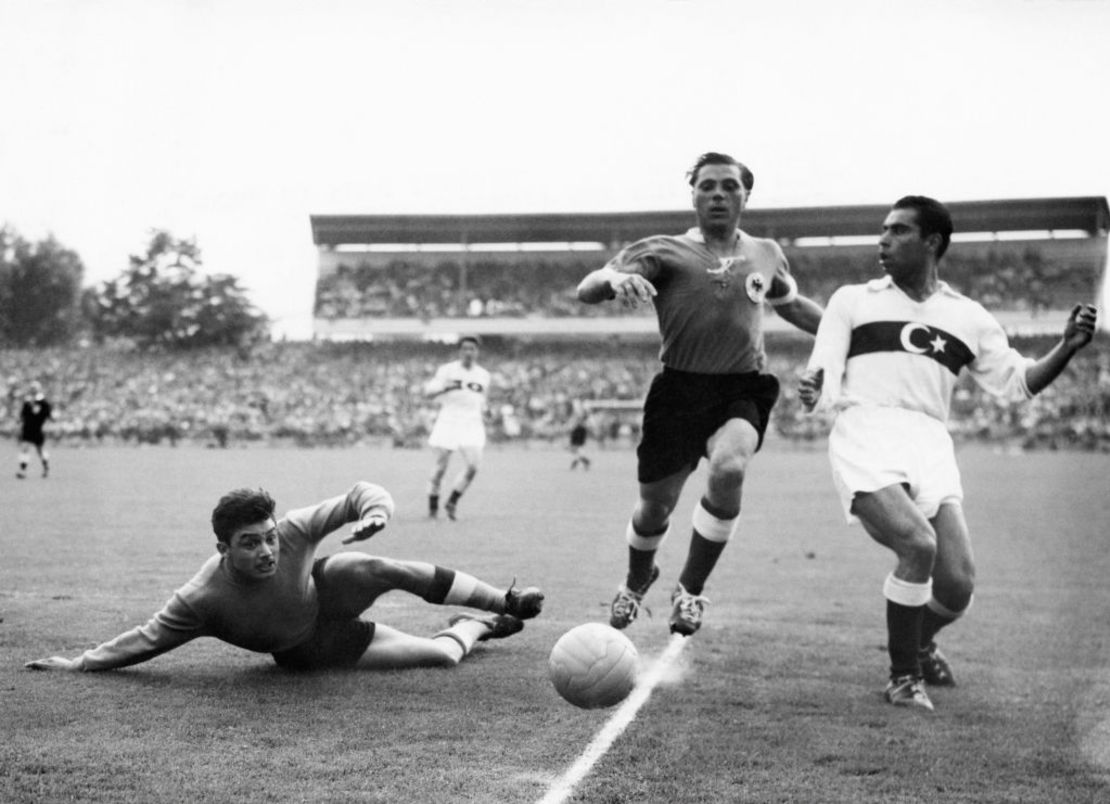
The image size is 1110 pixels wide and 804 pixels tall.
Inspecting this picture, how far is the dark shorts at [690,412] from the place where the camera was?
6211 millimetres

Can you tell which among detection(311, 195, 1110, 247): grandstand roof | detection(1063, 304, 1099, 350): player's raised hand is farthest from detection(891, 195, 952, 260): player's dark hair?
detection(311, 195, 1110, 247): grandstand roof

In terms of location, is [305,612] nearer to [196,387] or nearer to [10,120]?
[10,120]

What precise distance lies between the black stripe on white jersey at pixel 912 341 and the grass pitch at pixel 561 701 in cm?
167

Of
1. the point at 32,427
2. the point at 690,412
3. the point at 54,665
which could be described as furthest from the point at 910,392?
the point at 32,427

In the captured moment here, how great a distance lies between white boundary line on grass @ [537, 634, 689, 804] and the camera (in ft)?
12.7

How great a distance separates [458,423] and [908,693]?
9.39 m

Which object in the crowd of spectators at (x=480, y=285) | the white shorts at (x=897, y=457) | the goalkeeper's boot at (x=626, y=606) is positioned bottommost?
the goalkeeper's boot at (x=626, y=606)

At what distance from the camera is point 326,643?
5570 millimetres

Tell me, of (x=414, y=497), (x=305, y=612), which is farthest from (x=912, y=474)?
(x=414, y=497)

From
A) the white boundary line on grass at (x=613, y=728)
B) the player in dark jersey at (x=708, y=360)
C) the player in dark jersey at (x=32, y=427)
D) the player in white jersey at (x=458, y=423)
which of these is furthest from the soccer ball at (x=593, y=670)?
the player in dark jersey at (x=32, y=427)

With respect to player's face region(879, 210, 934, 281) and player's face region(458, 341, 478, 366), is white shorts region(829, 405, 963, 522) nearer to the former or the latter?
player's face region(879, 210, 934, 281)

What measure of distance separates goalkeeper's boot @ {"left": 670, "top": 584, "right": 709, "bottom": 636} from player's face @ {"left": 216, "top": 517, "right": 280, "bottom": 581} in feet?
6.61

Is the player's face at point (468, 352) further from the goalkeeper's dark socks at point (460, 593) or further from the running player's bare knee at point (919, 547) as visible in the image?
the running player's bare knee at point (919, 547)

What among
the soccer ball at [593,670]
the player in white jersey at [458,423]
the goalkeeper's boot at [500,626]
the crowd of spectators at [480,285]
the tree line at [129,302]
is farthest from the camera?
the crowd of spectators at [480,285]
